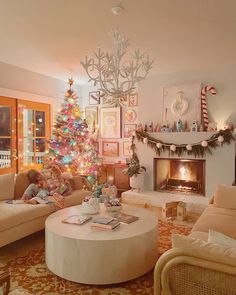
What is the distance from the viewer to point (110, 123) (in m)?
6.49

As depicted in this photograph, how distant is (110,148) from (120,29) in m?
3.62

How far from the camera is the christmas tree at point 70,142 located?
5.44 m

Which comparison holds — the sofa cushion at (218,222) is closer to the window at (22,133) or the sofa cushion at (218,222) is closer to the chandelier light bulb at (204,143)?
the chandelier light bulb at (204,143)

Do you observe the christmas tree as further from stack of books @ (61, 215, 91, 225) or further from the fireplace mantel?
stack of books @ (61, 215, 91, 225)

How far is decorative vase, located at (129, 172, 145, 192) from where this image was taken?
532 cm

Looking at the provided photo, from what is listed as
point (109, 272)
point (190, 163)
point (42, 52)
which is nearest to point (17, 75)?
point (42, 52)

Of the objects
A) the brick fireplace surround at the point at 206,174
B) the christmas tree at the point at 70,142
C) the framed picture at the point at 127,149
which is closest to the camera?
the brick fireplace surround at the point at 206,174

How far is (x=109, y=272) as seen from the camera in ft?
7.48

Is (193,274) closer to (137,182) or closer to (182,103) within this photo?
(137,182)

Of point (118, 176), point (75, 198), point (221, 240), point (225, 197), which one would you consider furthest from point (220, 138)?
point (221, 240)

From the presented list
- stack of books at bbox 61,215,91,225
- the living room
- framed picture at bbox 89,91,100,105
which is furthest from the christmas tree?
stack of books at bbox 61,215,91,225

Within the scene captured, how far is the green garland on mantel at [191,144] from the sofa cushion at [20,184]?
2558 mm

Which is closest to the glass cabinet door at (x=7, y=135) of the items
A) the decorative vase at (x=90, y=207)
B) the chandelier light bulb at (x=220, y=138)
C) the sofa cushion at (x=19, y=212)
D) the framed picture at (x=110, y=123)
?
the sofa cushion at (x=19, y=212)

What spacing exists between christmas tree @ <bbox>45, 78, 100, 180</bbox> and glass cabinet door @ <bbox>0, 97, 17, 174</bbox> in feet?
2.29
